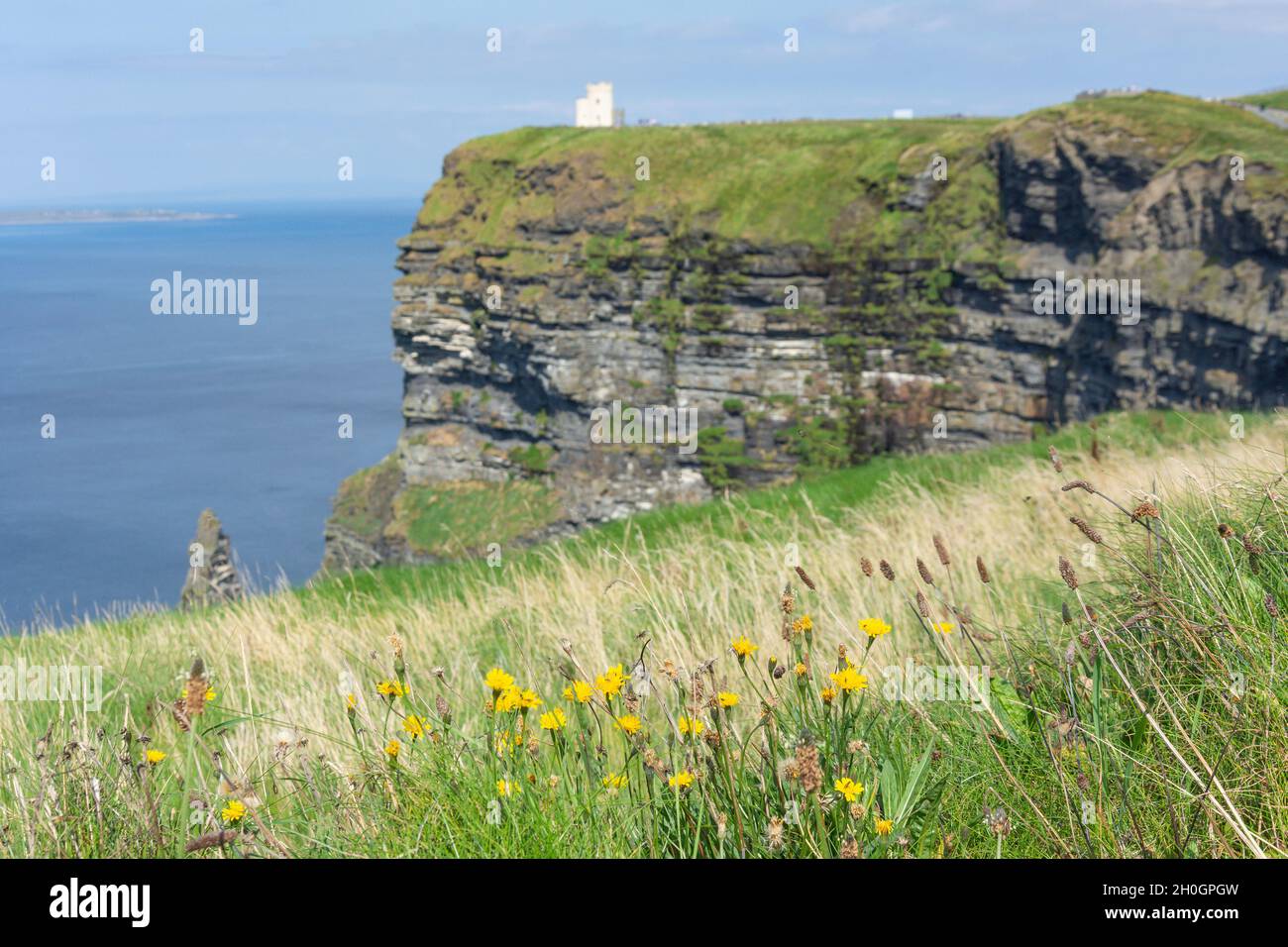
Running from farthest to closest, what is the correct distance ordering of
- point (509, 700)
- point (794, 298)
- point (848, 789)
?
point (794, 298) < point (509, 700) < point (848, 789)

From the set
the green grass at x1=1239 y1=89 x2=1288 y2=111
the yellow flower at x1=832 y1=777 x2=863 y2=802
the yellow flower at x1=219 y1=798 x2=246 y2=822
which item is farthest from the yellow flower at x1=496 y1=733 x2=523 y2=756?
the green grass at x1=1239 y1=89 x2=1288 y2=111

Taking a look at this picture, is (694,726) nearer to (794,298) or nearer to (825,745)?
(825,745)

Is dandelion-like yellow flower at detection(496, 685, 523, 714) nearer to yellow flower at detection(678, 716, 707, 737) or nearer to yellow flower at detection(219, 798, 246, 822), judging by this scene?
yellow flower at detection(678, 716, 707, 737)

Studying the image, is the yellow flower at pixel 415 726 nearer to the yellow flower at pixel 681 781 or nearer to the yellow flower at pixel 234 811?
the yellow flower at pixel 234 811

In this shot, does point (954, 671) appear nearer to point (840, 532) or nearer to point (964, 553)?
point (964, 553)

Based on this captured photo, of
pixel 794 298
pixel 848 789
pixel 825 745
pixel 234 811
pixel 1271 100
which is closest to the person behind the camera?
pixel 848 789

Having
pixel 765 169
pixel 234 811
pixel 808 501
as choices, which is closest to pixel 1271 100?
pixel 765 169
